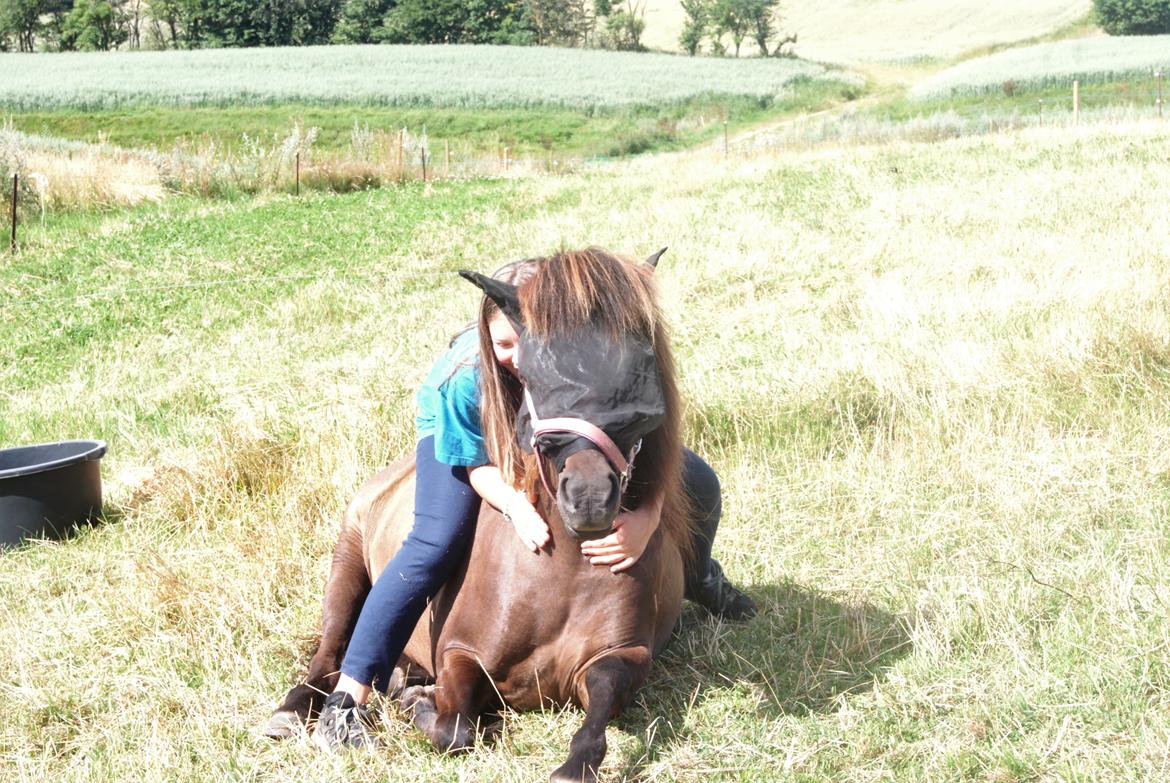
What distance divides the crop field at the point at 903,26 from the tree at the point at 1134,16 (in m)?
4.19

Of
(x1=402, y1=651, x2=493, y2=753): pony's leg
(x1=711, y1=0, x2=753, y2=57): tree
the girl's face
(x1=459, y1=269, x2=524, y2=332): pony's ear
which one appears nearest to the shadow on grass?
(x1=402, y1=651, x2=493, y2=753): pony's leg

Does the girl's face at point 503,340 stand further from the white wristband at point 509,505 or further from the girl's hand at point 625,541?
the girl's hand at point 625,541

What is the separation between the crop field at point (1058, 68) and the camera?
41031 millimetres

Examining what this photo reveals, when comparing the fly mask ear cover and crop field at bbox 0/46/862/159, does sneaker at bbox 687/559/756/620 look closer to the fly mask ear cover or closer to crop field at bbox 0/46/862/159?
the fly mask ear cover

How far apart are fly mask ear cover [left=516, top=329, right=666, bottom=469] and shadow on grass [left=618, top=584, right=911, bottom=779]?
99cm

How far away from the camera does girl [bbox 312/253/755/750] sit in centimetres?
299

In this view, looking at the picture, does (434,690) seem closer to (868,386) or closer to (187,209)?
(868,386)

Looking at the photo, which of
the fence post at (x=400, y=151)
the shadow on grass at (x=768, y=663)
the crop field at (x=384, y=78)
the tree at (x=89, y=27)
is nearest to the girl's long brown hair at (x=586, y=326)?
the shadow on grass at (x=768, y=663)

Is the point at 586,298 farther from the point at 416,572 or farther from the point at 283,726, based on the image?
the point at 283,726

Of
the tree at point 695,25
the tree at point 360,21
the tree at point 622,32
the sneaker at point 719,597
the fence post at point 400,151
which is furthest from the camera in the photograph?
the tree at point 622,32

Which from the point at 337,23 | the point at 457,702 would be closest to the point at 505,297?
the point at 457,702

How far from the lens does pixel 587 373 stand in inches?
103

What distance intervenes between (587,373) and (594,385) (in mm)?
36

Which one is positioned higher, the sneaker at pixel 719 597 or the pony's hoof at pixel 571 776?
the pony's hoof at pixel 571 776
